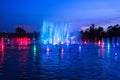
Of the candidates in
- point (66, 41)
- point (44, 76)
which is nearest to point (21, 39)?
point (66, 41)

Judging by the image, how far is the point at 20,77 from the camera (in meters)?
21.8

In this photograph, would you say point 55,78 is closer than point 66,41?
Yes

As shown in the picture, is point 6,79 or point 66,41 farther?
point 66,41

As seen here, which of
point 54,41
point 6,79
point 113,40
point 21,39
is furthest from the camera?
point 113,40

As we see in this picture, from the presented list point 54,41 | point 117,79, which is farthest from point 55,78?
point 54,41

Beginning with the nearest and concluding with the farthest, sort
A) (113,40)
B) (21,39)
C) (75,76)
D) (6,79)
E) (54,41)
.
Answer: (6,79), (75,76), (54,41), (21,39), (113,40)

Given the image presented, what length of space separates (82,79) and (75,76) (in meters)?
1.55

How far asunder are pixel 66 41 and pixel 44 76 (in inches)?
4298

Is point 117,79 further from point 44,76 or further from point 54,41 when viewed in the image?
point 54,41

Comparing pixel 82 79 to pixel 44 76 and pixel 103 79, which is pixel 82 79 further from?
pixel 44 76

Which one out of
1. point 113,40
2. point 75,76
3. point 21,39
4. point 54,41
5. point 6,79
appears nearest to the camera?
point 6,79

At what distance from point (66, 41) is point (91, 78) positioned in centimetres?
11026

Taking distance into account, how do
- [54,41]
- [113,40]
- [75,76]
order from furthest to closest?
[113,40] < [54,41] < [75,76]

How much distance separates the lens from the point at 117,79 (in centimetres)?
2119
